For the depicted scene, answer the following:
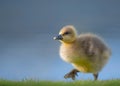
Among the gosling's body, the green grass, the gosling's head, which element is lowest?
the green grass

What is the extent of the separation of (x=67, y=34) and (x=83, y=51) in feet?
0.28

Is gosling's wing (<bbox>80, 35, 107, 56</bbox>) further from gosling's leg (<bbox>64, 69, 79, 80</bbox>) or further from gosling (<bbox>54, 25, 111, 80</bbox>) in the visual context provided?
gosling's leg (<bbox>64, 69, 79, 80</bbox>)

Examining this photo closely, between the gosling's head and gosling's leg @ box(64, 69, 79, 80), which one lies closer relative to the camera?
the gosling's head

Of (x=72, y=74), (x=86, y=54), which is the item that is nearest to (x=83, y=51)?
(x=86, y=54)

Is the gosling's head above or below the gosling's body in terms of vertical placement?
above

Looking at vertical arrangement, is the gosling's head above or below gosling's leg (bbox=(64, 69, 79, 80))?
above

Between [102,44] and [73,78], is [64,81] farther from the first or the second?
[102,44]

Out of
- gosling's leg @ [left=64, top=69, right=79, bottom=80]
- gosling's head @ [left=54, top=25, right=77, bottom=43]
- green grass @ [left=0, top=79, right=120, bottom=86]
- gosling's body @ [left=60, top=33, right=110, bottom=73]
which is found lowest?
green grass @ [left=0, top=79, right=120, bottom=86]

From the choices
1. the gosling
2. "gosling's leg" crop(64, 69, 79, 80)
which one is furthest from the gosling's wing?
"gosling's leg" crop(64, 69, 79, 80)

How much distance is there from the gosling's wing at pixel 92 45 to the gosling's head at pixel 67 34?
0.04 meters

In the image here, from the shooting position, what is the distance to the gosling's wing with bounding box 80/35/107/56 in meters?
1.09

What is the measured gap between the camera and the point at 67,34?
3.49 feet

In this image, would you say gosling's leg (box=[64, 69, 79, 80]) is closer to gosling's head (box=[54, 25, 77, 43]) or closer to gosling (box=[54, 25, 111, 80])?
gosling (box=[54, 25, 111, 80])

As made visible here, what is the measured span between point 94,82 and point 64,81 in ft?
0.32
